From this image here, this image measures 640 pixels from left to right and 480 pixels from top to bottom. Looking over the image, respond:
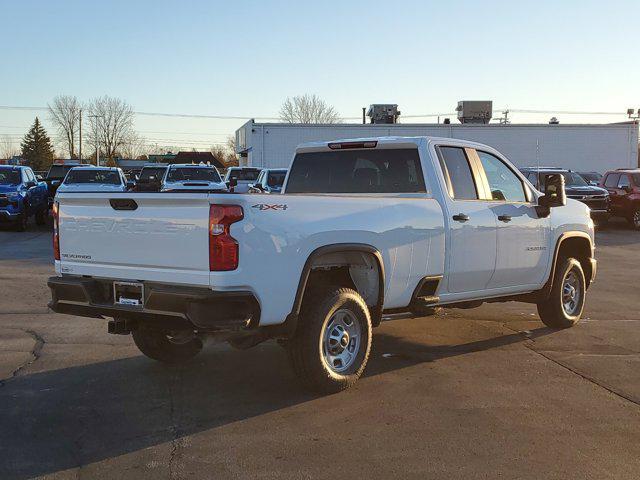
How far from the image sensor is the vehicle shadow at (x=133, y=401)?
4238 mm

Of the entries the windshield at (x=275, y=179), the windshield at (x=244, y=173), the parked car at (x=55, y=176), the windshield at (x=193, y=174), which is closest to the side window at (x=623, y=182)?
the windshield at (x=275, y=179)

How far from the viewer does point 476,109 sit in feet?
130

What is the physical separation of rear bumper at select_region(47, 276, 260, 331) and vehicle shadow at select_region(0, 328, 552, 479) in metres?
0.67

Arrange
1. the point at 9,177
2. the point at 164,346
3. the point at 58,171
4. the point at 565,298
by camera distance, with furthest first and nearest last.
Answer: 1. the point at 58,171
2. the point at 9,177
3. the point at 565,298
4. the point at 164,346

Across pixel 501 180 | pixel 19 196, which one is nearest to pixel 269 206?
pixel 501 180

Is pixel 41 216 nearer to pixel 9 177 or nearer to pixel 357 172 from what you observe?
pixel 9 177

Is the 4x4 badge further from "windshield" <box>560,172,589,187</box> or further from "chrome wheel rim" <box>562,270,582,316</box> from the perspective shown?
"windshield" <box>560,172,589,187</box>

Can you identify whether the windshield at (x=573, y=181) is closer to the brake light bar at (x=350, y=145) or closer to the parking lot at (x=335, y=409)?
the parking lot at (x=335, y=409)

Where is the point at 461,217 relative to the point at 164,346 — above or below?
above

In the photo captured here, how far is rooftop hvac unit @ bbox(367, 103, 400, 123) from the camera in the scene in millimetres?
39656

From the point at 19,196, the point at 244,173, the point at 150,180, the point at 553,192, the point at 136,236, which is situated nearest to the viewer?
the point at 136,236

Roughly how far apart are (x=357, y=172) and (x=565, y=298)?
10.5 feet

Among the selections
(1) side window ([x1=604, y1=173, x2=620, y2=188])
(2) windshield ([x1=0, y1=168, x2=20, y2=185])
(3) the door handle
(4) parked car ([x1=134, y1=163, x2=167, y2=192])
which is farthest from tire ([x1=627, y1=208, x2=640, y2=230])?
(2) windshield ([x1=0, y1=168, x2=20, y2=185])

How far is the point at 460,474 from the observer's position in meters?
3.87
